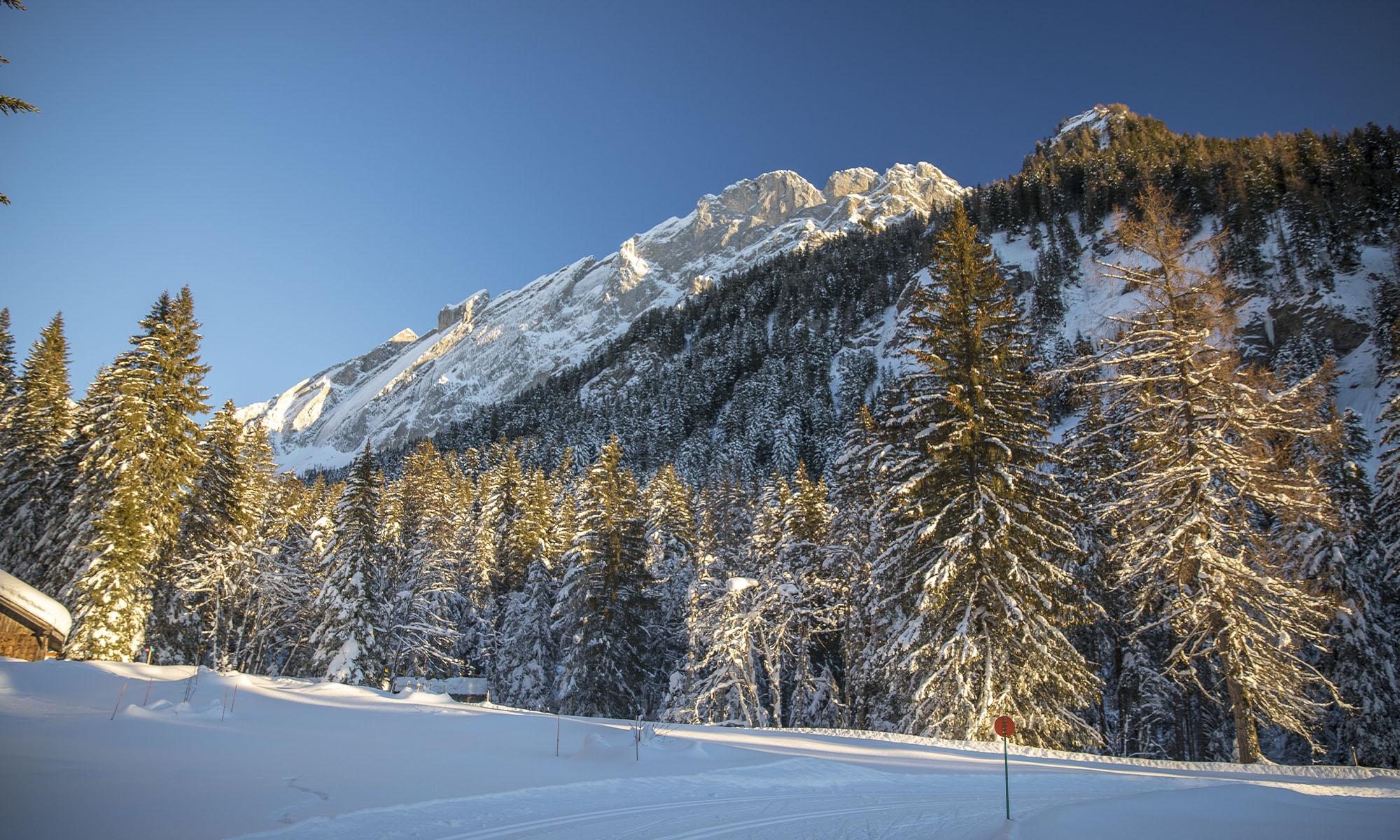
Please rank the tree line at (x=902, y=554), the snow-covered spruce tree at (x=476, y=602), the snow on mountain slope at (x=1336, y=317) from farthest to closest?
the snow on mountain slope at (x=1336, y=317) → the snow-covered spruce tree at (x=476, y=602) → the tree line at (x=902, y=554)

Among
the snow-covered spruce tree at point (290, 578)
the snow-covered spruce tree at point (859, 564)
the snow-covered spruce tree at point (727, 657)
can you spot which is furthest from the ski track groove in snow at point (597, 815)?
the snow-covered spruce tree at point (290, 578)

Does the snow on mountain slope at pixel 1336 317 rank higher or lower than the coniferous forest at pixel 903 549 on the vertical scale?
higher

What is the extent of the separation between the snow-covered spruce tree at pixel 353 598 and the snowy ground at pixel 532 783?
12.1m

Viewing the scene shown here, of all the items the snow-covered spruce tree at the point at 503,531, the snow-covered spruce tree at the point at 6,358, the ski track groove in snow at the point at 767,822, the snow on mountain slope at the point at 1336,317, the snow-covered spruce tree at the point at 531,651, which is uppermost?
the snow on mountain slope at the point at 1336,317

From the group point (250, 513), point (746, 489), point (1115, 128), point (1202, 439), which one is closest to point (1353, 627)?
point (1202, 439)

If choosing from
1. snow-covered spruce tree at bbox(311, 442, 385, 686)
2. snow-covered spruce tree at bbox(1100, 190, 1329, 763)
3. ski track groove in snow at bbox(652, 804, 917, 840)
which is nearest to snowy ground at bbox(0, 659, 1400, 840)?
ski track groove in snow at bbox(652, 804, 917, 840)

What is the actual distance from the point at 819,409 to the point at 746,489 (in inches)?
1936

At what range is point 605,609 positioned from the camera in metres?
30.1

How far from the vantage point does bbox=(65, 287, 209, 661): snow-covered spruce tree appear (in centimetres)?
2138

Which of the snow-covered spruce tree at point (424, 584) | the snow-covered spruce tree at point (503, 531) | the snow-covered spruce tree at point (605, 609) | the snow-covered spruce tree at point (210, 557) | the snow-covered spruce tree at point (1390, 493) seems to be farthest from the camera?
the snow-covered spruce tree at point (503, 531)

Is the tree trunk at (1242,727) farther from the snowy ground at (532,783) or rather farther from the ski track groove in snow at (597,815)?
the ski track groove in snow at (597,815)

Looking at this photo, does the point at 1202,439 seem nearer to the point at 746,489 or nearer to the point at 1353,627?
the point at 1353,627

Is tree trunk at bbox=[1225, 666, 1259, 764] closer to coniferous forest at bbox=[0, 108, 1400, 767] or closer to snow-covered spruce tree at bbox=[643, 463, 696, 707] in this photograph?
coniferous forest at bbox=[0, 108, 1400, 767]

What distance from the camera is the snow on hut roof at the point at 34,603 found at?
19422 mm
